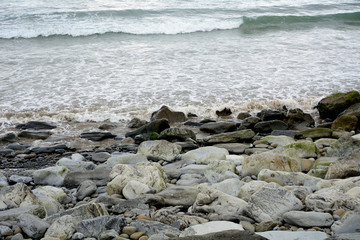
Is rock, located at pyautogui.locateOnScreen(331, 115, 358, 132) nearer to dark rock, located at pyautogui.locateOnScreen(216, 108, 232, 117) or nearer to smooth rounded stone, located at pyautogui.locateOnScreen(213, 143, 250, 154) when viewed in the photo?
smooth rounded stone, located at pyautogui.locateOnScreen(213, 143, 250, 154)

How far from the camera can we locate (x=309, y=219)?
3.06 m

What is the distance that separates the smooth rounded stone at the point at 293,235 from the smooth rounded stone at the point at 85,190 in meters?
2.34

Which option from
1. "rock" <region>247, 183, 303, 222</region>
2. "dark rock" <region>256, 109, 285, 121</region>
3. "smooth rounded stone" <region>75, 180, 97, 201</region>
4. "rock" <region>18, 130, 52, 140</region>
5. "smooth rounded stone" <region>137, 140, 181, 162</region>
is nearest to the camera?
A: "rock" <region>247, 183, 303, 222</region>

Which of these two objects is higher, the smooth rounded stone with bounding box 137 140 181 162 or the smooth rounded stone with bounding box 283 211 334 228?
the smooth rounded stone with bounding box 283 211 334 228

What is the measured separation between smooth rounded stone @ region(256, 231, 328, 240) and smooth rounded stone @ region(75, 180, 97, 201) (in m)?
2.34

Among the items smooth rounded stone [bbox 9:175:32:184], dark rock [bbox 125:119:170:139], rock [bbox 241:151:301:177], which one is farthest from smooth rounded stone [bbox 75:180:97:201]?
dark rock [bbox 125:119:170:139]

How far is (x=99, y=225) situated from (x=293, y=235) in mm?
1516

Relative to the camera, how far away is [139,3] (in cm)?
2388

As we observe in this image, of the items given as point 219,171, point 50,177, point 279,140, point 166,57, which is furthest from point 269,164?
point 166,57

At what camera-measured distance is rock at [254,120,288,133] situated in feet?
24.0

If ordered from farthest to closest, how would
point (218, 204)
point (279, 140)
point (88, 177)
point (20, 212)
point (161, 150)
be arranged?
point (279, 140)
point (161, 150)
point (88, 177)
point (218, 204)
point (20, 212)

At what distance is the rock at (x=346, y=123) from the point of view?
22.9ft

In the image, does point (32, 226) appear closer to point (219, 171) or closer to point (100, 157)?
point (219, 171)

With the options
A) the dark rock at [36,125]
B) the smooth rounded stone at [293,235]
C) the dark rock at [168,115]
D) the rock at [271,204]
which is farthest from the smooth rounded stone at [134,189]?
the dark rock at [36,125]
